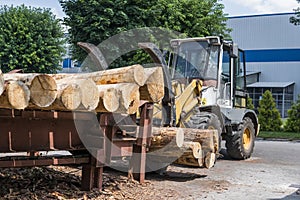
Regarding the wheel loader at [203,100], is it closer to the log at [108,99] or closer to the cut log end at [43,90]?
the log at [108,99]

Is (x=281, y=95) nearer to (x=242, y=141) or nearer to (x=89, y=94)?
(x=242, y=141)

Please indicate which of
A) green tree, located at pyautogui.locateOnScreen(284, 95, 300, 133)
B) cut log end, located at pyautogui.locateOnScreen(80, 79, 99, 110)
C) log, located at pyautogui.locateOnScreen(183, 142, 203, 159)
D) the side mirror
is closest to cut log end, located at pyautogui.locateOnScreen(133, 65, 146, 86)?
cut log end, located at pyautogui.locateOnScreen(80, 79, 99, 110)

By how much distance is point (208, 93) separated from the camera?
930 cm

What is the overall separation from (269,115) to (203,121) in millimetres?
14377

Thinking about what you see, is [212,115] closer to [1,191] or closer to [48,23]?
[1,191]

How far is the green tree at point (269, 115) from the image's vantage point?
2144 centimetres

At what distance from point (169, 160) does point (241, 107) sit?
14.3ft

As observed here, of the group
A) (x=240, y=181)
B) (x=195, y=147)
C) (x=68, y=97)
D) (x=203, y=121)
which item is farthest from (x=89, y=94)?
(x=240, y=181)

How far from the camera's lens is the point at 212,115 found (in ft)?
27.6

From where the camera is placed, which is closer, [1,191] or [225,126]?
[1,191]

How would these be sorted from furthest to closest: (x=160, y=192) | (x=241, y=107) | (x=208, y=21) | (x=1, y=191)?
1. (x=208, y=21)
2. (x=241, y=107)
3. (x=160, y=192)
4. (x=1, y=191)

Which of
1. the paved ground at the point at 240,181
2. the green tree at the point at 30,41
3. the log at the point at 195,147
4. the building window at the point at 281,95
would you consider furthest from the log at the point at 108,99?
the building window at the point at 281,95

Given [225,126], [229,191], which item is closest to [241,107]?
[225,126]

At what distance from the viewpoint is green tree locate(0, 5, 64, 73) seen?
2300 cm
